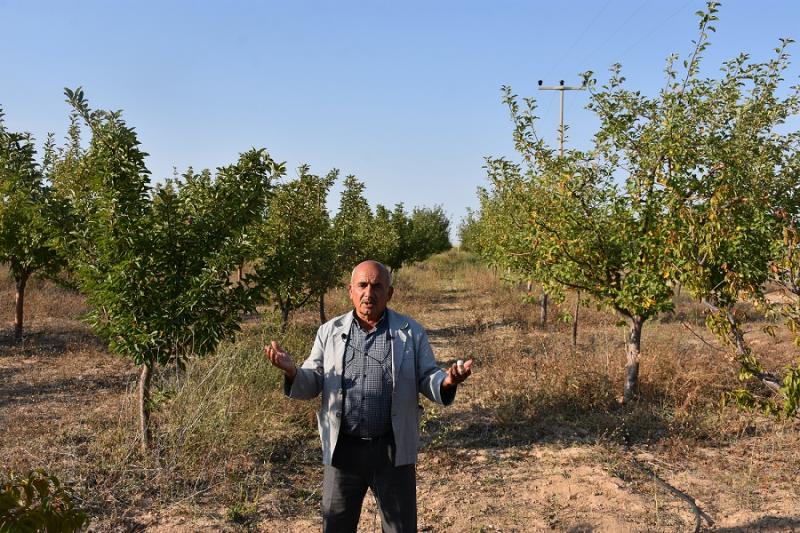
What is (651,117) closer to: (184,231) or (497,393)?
(497,393)

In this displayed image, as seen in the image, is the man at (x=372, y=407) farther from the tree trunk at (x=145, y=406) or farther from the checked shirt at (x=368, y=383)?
the tree trunk at (x=145, y=406)

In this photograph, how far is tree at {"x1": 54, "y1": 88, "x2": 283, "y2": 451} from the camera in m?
5.01

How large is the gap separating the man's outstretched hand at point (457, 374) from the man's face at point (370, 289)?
512mm

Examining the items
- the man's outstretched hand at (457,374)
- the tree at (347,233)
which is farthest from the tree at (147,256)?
the tree at (347,233)

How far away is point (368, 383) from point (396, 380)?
145mm

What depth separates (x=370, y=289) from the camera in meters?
2.88

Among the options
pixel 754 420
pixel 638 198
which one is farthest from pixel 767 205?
pixel 754 420

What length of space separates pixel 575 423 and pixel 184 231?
4.68m

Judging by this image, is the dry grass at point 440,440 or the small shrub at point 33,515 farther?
the dry grass at point 440,440

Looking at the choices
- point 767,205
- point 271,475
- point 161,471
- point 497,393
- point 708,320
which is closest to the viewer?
point 708,320

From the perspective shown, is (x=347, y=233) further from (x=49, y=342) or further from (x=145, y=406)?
(x=145, y=406)

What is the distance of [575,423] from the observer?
20.9 feet

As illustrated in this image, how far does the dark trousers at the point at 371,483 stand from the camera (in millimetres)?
2834

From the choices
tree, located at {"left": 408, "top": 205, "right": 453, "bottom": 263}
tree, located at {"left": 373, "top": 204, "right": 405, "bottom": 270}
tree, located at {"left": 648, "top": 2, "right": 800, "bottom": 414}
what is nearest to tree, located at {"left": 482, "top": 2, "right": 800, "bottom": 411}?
tree, located at {"left": 648, "top": 2, "right": 800, "bottom": 414}
